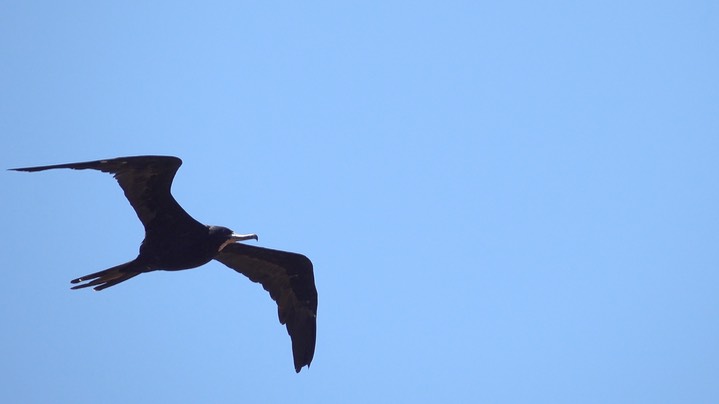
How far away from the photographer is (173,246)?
10.4 m

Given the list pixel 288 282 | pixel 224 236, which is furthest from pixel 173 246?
pixel 288 282

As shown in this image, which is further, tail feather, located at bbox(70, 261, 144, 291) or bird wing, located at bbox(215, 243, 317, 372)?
bird wing, located at bbox(215, 243, 317, 372)

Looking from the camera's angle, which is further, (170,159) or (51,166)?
(170,159)

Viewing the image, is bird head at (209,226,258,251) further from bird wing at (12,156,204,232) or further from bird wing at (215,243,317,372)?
bird wing at (215,243,317,372)

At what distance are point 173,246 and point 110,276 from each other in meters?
0.74

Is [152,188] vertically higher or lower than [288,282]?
lower

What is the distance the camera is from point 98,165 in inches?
372

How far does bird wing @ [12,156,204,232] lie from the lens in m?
9.98

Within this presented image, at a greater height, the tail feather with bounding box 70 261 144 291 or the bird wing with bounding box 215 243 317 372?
the bird wing with bounding box 215 243 317 372

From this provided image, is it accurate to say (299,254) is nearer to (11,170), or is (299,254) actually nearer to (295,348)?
(295,348)

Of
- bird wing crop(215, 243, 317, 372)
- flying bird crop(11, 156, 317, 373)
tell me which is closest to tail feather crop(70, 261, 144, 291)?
flying bird crop(11, 156, 317, 373)

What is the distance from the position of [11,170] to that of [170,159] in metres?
2.27

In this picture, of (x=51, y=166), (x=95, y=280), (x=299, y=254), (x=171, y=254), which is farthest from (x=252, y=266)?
A: (x=51, y=166)

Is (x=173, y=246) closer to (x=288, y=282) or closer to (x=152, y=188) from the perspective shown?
(x=152, y=188)
